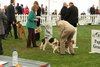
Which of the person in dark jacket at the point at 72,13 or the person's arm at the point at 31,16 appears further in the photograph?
the person in dark jacket at the point at 72,13

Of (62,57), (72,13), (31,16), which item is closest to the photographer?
(62,57)

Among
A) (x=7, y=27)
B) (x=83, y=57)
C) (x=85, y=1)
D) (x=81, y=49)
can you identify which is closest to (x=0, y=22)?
(x=83, y=57)

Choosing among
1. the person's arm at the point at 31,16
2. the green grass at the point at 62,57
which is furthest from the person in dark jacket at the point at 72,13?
the person's arm at the point at 31,16

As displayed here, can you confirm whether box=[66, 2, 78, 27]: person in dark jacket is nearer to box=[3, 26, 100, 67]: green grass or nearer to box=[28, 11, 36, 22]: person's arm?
box=[3, 26, 100, 67]: green grass

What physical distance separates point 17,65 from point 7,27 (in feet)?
47.7

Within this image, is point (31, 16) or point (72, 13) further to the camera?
point (72, 13)

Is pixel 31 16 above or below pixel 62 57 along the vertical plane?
above

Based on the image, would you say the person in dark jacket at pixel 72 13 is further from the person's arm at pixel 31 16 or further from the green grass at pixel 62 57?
the person's arm at pixel 31 16

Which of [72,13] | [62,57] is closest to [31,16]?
[72,13]

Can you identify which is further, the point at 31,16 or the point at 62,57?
the point at 31,16

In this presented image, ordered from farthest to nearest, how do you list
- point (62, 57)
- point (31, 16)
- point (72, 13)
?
point (72, 13) < point (31, 16) < point (62, 57)

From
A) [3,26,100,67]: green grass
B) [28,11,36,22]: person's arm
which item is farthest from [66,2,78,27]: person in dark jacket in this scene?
[28,11,36,22]: person's arm

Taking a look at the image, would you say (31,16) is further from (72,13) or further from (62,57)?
→ (62,57)

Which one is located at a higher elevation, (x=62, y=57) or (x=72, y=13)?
(x=72, y=13)
